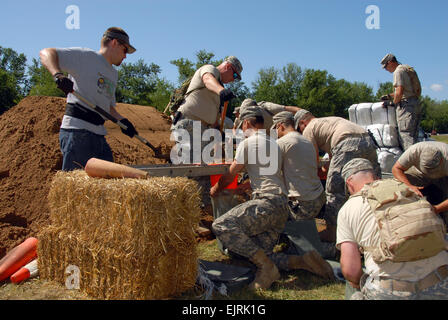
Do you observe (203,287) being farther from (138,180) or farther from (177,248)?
(138,180)

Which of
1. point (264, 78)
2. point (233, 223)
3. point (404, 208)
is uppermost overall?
point (264, 78)

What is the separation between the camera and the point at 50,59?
130 inches

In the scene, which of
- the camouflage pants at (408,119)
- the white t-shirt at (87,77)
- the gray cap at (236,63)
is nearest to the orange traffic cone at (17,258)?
the white t-shirt at (87,77)

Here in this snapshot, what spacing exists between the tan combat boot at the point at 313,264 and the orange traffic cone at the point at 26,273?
2457 millimetres

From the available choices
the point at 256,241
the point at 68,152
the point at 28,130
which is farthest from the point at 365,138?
the point at 28,130

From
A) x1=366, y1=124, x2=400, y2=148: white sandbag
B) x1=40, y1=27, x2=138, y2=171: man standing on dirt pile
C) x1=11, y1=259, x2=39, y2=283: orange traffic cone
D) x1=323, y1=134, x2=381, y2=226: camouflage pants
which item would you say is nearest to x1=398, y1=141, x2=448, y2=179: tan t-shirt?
x1=323, y1=134, x2=381, y2=226: camouflage pants

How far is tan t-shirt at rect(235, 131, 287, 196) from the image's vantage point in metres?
3.62

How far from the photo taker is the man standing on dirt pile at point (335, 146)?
454 cm

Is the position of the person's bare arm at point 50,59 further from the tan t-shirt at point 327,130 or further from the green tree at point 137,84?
the green tree at point 137,84

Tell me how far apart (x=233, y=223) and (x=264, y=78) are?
171 ft

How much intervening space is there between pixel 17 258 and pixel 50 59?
1.91m

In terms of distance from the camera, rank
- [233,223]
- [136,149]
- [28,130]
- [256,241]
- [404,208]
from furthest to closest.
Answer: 1. [136,149]
2. [28,130]
3. [256,241]
4. [233,223]
5. [404,208]

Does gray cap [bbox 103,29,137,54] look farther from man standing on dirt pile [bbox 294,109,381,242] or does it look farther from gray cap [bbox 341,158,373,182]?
gray cap [bbox 341,158,373,182]

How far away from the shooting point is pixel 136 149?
7711mm
